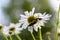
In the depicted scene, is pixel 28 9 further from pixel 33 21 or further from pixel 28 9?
pixel 33 21

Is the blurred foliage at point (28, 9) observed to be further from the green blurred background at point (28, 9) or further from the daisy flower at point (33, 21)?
the daisy flower at point (33, 21)

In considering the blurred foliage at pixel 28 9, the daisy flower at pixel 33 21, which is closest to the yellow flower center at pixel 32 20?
the daisy flower at pixel 33 21

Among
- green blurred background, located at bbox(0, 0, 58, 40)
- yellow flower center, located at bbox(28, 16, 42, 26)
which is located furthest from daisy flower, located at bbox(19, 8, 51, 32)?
green blurred background, located at bbox(0, 0, 58, 40)

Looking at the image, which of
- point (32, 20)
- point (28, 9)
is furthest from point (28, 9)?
point (32, 20)

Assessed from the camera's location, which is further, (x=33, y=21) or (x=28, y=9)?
(x=28, y=9)

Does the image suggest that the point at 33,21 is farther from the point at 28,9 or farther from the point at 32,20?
the point at 28,9

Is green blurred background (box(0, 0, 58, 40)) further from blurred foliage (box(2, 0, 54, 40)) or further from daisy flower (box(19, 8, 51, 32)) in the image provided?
daisy flower (box(19, 8, 51, 32))

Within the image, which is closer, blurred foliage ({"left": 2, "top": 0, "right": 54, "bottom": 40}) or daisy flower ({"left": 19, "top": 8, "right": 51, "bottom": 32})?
daisy flower ({"left": 19, "top": 8, "right": 51, "bottom": 32})

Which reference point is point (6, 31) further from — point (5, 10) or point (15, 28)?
point (5, 10)

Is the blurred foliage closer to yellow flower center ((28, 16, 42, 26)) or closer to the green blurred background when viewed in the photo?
the green blurred background

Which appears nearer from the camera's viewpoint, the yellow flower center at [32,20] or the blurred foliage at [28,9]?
the yellow flower center at [32,20]

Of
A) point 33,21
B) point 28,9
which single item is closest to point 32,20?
point 33,21
